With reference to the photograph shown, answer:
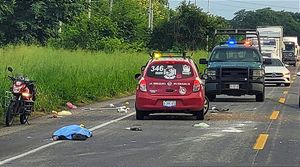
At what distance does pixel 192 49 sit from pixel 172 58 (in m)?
39.8

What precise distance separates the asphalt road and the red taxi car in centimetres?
30

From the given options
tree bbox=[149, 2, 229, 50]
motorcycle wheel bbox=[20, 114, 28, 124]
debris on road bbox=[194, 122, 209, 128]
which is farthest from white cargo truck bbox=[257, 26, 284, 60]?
motorcycle wheel bbox=[20, 114, 28, 124]

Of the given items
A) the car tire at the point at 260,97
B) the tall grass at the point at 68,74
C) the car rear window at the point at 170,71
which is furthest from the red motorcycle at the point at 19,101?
the car tire at the point at 260,97

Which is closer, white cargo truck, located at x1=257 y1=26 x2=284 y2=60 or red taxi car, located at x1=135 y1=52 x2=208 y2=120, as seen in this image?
red taxi car, located at x1=135 y1=52 x2=208 y2=120

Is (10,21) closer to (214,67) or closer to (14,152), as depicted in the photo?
(214,67)

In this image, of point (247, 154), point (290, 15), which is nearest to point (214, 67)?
point (247, 154)

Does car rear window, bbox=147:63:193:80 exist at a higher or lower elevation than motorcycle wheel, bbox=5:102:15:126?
higher

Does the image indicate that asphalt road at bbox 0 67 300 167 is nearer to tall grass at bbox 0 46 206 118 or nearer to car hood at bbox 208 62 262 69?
tall grass at bbox 0 46 206 118

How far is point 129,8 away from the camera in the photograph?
196ft

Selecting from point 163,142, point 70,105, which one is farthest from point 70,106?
point 163,142

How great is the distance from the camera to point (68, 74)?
84.3ft

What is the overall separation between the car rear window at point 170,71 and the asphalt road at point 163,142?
108 cm

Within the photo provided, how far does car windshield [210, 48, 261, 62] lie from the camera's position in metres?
26.2

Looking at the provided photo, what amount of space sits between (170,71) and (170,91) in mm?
535
